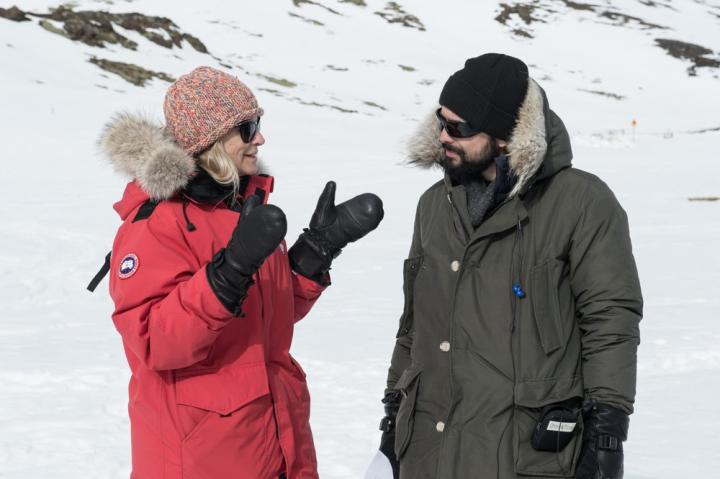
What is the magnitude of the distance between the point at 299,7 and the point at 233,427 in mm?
54638

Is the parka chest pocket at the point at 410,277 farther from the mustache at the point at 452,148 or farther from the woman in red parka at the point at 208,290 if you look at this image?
the mustache at the point at 452,148

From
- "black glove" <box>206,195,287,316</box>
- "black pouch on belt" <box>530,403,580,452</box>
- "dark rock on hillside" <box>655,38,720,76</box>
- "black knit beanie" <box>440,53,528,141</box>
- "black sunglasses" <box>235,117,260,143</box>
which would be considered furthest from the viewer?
"dark rock on hillside" <box>655,38,720,76</box>

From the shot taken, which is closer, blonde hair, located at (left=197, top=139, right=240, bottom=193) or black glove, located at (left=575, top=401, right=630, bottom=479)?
black glove, located at (left=575, top=401, right=630, bottom=479)

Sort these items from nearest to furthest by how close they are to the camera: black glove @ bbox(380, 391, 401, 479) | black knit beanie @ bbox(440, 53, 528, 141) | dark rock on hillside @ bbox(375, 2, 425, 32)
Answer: black knit beanie @ bbox(440, 53, 528, 141) → black glove @ bbox(380, 391, 401, 479) → dark rock on hillside @ bbox(375, 2, 425, 32)

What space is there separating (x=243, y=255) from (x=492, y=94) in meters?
0.82

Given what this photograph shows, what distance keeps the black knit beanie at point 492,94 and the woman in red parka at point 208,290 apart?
0.41 meters

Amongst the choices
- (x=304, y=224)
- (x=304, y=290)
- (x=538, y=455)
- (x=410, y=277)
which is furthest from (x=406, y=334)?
(x=304, y=224)

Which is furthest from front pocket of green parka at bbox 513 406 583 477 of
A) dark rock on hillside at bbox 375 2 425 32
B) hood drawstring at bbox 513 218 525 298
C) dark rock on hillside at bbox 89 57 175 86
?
→ dark rock on hillside at bbox 375 2 425 32

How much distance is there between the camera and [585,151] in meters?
21.1

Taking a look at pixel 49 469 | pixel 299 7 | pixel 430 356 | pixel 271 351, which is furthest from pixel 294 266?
pixel 299 7

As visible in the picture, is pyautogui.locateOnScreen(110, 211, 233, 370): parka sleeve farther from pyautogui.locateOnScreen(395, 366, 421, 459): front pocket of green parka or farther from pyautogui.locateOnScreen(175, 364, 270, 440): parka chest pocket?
pyautogui.locateOnScreen(395, 366, 421, 459): front pocket of green parka

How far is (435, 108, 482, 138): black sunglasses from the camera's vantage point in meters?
2.36

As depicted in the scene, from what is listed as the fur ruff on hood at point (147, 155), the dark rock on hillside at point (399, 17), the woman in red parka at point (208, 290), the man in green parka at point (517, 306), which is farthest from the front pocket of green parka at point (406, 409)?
the dark rock on hillside at point (399, 17)

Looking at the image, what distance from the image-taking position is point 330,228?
8.42 ft
